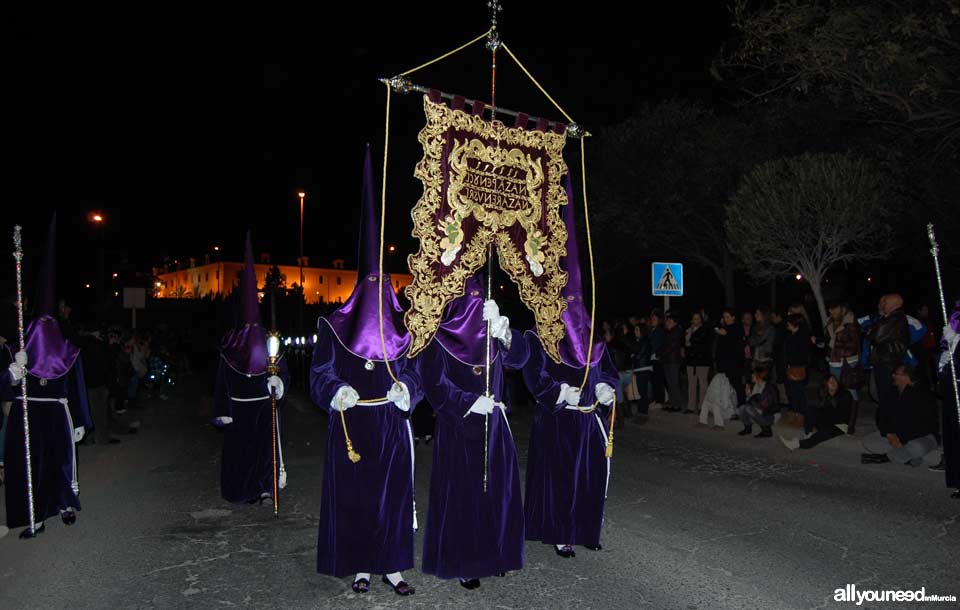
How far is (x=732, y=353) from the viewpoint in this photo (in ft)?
38.5

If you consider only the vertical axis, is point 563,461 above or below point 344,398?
below

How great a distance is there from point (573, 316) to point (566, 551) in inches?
73.4

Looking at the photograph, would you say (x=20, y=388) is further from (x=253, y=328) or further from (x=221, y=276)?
(x=221, y=276)

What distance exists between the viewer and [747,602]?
4453 millimetres

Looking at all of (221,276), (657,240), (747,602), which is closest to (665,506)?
(747,602)

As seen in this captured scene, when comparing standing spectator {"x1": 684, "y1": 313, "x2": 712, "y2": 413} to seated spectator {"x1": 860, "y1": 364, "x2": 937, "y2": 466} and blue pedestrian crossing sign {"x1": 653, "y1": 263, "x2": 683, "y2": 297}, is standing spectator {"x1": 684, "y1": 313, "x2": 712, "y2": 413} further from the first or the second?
seated spectator {"x1": 860, "y1": 364, "x2": 937, "y2": 466}

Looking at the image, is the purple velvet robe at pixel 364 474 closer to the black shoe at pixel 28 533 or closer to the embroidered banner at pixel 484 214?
the embroidered banner at pixel 484 214

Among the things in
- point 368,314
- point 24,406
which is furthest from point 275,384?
point 368,314

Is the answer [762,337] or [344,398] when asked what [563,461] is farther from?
[762,337]

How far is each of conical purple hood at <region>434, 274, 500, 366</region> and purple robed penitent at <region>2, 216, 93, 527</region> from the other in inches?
158

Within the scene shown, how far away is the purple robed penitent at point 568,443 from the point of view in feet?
18.4

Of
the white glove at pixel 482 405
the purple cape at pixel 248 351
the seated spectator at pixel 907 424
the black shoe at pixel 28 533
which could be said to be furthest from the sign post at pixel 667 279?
the black shoe at pixel 28 533

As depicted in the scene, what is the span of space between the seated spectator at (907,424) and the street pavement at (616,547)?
0.94 ft

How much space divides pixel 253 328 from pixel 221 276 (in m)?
83.8
